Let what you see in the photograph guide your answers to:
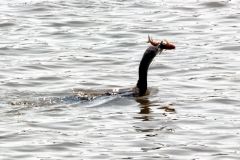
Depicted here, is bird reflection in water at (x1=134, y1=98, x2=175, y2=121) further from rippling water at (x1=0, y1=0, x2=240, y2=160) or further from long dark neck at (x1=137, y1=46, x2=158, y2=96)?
long dark neck at (x1=137, y1=46, x2=158, y2=96)

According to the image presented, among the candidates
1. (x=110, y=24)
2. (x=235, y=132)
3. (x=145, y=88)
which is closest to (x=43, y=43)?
(x=110, y=24)

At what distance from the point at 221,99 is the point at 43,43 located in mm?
5121

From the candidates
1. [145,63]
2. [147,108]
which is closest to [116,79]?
[145,63]

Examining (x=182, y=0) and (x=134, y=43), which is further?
(x=182, y=0)

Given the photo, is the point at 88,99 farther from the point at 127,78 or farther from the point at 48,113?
the point at 127,78

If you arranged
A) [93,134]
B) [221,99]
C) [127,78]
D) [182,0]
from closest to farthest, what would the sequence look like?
[93,134]
[221,99]
[127,78]
[182,0]

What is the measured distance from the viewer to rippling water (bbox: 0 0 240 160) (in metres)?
9.59

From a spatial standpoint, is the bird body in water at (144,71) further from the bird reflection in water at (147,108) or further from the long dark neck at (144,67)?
the bird reflection in water at (147,108)

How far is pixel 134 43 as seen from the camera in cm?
1588

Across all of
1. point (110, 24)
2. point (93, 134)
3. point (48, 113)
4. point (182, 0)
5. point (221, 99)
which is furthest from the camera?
point (182, 0)

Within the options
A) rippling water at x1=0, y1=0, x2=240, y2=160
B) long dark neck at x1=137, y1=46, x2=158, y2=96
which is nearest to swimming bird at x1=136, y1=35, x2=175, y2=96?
long dark neck at x1=137, y1=46, x2=158, y2=96

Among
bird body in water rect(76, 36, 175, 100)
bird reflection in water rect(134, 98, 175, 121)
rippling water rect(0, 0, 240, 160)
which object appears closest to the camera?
rippling water rect(0, 0, 240, 160)

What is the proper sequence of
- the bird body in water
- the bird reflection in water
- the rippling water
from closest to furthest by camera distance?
the rippling water → the bird reflection in water → the bird body in water

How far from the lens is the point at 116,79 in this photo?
13.3 m
